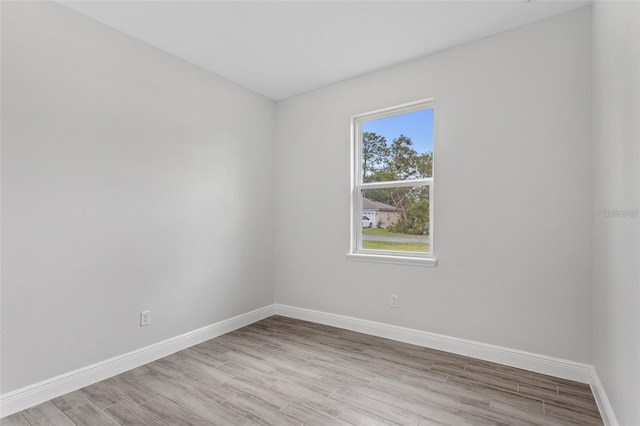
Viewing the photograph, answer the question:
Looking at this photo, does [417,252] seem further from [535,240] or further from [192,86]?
[192,86]

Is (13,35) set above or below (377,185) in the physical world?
above

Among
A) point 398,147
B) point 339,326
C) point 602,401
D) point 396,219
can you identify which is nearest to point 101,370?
point 339,326

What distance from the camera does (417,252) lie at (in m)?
3.10

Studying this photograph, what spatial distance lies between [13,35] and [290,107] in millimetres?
2491

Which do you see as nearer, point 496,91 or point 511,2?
point 511,2

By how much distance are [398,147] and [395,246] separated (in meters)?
1.02

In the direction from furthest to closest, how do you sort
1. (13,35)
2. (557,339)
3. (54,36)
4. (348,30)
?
(348,30)
(557,339)
(54,36)
(13,35)

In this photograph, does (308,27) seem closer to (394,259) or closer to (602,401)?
(394,259)

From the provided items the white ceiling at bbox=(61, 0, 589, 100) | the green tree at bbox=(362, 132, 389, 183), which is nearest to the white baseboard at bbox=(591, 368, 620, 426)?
the green tree at bbox=(362, 132, 389, 183)

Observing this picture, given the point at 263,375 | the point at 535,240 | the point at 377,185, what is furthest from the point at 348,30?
the point at 263,375

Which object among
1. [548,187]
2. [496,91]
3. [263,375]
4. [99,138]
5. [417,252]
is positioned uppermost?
[496,91]

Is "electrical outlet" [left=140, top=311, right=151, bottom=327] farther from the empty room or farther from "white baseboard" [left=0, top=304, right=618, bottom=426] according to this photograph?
"white baseboard" [left=0, top=304, right=618, bottom=426]

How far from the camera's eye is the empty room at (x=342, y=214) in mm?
1960

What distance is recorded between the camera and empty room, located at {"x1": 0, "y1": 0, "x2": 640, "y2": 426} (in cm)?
196
